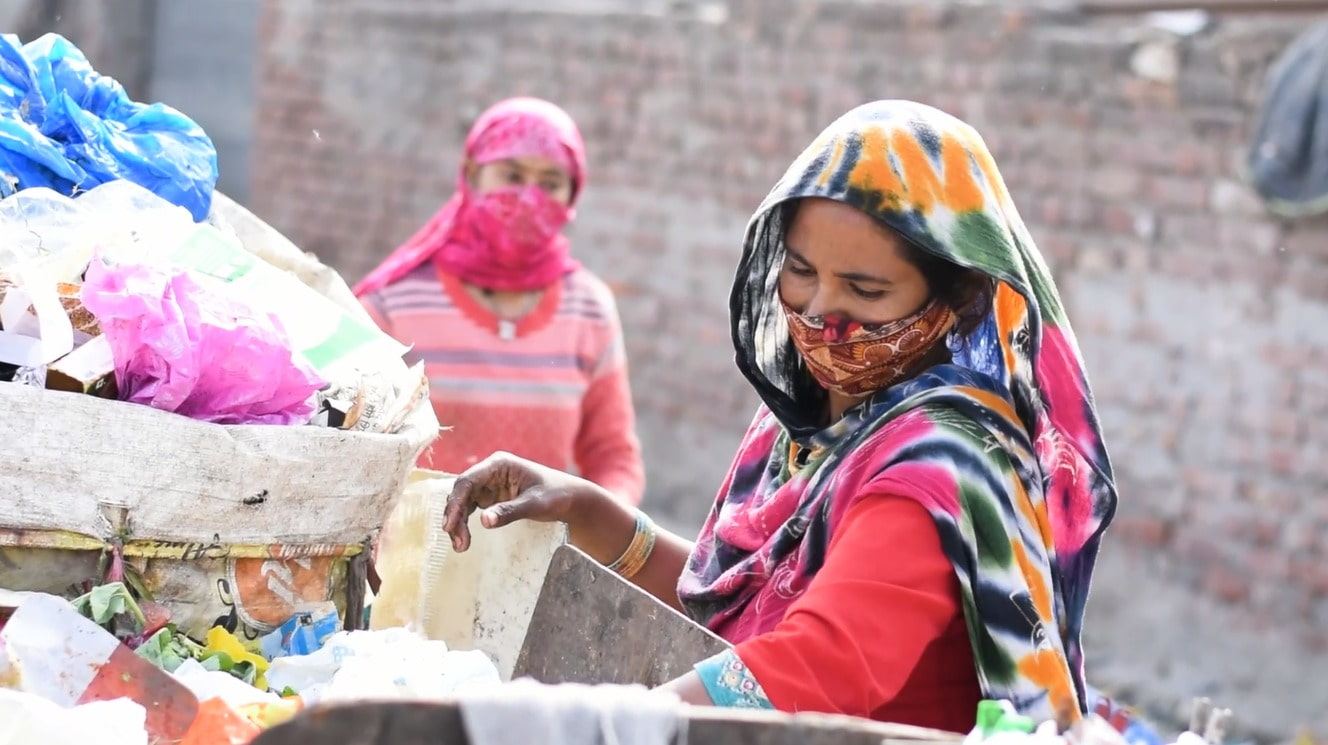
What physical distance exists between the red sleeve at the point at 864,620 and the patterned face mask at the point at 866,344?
0.88 feet

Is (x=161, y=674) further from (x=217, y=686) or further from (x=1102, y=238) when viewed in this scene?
(x=1102, y=238)

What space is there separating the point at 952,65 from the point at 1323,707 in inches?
115

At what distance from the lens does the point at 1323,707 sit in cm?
570

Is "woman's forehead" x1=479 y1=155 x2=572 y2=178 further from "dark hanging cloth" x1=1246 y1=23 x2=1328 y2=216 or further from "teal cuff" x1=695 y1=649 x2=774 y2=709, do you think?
"teal cuff" x1=695 y1=649 x2=774 y2=709

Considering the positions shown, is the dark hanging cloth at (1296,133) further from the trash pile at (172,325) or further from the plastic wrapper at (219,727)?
the plastic wrapper at (219,727)

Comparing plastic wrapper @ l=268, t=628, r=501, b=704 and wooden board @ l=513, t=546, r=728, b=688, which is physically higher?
Answer: wooden board @ l=513, t=546, r=728, b=688

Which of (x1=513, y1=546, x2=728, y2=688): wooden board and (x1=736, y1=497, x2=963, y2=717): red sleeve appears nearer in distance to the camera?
(x1=736, y1=497, x2=963, y2=717): red sleeve

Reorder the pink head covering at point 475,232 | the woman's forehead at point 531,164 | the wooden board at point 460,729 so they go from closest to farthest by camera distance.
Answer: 1. the wooden board at point 460,729
2. the pink head covering at point 475,232
3. the woman's forehead at point 531,164

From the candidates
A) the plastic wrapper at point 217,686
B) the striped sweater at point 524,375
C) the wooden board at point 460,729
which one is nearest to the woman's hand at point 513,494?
the plastic wrapper at point 217,686

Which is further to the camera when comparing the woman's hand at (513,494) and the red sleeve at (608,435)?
the red sleeve at (608,435)

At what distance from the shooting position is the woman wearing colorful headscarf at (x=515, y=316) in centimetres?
467

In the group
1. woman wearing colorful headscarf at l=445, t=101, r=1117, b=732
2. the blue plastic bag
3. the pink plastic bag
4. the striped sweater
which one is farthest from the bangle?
the striped sweater

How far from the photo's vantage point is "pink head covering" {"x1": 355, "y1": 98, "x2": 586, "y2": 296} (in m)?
4.80

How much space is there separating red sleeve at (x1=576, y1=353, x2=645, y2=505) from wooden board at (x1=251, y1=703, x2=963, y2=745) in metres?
→ 3.17
